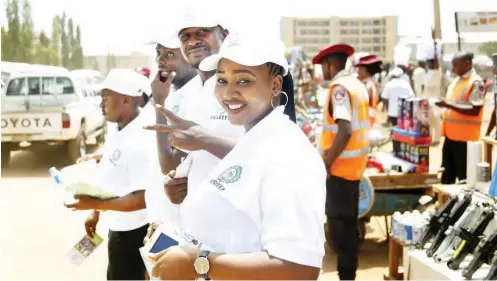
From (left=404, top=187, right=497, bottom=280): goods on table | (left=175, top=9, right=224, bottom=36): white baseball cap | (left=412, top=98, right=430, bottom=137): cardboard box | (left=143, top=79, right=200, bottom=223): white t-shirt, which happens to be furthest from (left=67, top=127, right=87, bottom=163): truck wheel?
(left=175, top=9, right=224, bottom=36): white baseball cap

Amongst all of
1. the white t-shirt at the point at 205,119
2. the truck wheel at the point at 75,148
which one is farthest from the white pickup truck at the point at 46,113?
the white t-shirt at the point at 205,119

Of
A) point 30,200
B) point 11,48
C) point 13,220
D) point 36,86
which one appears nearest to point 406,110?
point 13,220

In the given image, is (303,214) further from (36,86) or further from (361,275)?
(36,86)

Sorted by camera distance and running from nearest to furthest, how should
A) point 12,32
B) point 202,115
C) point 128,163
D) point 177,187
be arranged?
point 177,187 < point 202,115 < point 128,163 < point 12,32

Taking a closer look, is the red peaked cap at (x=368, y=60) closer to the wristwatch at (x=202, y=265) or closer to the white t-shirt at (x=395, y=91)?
the white t-shirt at (x=395, y=91)

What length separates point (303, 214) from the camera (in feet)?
5.02

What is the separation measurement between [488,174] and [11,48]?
2090 centimetres

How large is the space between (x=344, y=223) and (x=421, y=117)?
159 cm

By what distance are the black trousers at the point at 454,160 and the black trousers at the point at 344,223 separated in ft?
7.98

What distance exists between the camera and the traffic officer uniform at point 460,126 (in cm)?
628

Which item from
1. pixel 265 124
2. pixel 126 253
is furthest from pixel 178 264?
pixel 126 253

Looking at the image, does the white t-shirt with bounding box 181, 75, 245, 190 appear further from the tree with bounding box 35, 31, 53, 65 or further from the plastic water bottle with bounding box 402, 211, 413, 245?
the tree with bounding box 35, 31, 53, 65

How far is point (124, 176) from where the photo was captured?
3146mm

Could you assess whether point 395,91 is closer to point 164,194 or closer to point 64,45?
point 164,194
